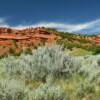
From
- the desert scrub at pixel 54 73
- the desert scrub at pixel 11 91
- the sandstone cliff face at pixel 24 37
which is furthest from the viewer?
the sandstone cliff face at pixel 24 37

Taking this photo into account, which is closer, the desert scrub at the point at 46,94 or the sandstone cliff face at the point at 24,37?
the desert scrub at the point at 46,94

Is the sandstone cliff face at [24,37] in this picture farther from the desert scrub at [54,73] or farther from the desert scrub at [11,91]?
the desert scrub at [11,91]

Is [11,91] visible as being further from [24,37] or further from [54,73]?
[24,37]

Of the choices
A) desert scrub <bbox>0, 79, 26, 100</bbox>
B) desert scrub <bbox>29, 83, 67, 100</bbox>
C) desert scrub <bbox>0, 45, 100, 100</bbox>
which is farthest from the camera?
desert scrub <bbox>0, 45, 100, 100</bbox>

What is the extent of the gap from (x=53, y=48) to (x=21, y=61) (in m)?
0.97

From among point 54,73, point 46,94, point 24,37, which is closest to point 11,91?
point 46,94

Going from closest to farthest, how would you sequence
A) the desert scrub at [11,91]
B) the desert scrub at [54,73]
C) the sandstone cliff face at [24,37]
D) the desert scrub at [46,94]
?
the desert scrub at [11,91], the desert scrub at [46,94], the desert scrub at [54,73], the sandstone cliff face at [24,37]

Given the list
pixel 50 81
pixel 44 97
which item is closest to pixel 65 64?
pixel 50 81

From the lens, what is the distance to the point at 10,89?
677cm

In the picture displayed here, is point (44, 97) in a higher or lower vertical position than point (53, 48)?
lower

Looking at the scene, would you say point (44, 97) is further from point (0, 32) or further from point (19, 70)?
point (0, 32)

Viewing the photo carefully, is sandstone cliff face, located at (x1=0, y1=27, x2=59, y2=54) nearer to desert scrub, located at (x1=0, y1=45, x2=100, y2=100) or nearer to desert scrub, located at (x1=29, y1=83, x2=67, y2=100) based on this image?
desert scrub, located at (x1=0, y1=45, x2=100, y2=100)

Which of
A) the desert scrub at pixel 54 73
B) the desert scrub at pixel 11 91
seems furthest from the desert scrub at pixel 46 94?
the desert scrub at pixel 54 73

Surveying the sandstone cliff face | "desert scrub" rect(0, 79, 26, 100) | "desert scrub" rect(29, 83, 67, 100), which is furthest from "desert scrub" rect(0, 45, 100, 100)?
the sandstone cliff face
